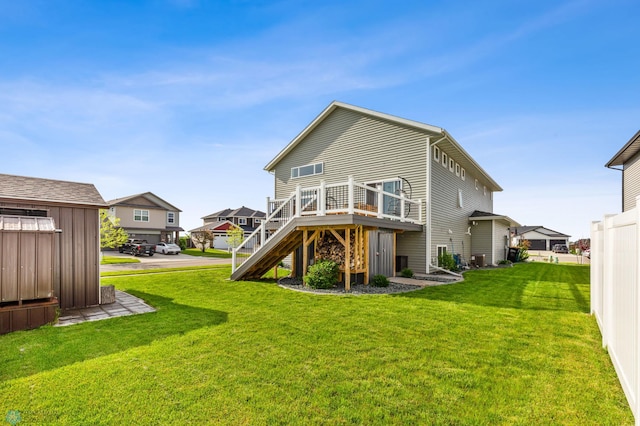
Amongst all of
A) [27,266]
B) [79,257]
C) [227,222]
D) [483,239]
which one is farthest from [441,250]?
[227,222]

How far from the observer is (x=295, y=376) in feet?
11.7

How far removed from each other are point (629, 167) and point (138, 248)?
1357 inches

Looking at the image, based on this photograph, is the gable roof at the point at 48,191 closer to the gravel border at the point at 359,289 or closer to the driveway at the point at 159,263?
the gravel border at the point at 359,289

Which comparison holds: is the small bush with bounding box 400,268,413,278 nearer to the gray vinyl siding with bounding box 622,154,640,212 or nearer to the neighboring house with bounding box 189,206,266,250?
the gray vinyl siding with bounding box 622,154,640,212

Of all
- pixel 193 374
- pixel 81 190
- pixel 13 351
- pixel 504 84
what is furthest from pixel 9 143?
pixel 504 84

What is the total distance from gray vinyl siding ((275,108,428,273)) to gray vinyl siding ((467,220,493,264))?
7213mm

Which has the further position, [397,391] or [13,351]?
[13,351]

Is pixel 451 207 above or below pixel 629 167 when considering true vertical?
below

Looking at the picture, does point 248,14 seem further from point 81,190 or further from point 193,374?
point 193,374

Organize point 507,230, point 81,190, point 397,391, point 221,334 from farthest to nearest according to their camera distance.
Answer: point 507,230 → point 81,190 → point 221,334 → point 397,391

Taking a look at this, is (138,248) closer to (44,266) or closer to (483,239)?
(44,266)

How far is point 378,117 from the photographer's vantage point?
14.0 meters

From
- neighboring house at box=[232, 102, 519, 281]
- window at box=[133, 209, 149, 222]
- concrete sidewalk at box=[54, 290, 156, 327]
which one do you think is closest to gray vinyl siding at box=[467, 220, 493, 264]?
neighboring house at box=[232, 102, 519, 281]

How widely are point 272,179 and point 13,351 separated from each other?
14574 mm
